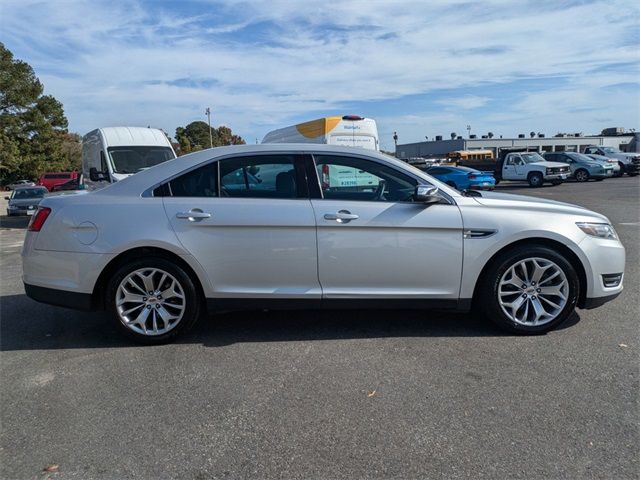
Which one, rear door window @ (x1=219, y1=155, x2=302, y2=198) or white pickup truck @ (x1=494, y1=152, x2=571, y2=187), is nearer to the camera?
rear door window @ (x1=219, y1=155, x2=302, y2=198)

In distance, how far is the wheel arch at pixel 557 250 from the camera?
4449 mm

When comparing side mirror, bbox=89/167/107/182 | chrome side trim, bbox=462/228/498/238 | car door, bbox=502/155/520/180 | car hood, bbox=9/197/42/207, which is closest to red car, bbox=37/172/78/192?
car hood, bbox=9/197/42/207

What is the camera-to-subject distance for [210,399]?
11.3 ft

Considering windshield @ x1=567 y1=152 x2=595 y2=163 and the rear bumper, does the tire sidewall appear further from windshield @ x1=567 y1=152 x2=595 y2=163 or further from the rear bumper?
the rear bumper

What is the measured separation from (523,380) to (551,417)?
0.50m

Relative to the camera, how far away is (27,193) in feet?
68.6

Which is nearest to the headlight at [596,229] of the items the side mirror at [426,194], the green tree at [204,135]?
the side mirror at [426,194]

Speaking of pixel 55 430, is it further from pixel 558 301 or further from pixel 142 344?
pixel 558 301

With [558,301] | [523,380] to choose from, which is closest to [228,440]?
[523,380]

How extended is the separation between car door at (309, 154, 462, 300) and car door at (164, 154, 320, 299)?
14cm

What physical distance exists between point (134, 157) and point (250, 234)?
1016 centimetres

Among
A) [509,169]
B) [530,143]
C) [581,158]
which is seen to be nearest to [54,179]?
[509,169]

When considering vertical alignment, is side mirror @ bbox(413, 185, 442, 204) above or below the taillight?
above

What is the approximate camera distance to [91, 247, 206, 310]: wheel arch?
4.36 metres
